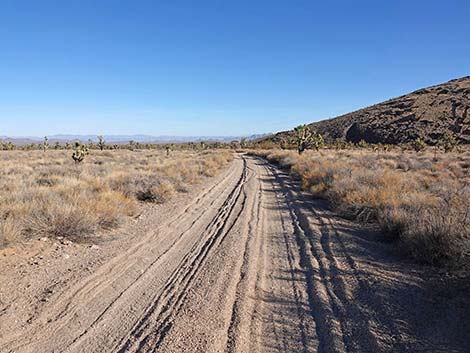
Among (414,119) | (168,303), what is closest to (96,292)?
(168,303)

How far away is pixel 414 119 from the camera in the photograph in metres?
89.2

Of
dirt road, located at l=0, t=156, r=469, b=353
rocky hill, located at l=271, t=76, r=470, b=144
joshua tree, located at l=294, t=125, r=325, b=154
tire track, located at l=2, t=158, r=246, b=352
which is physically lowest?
dirt road, located at l=0, t=156, r=469, b=353

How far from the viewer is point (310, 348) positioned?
13.7 feet

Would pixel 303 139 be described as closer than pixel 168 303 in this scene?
No

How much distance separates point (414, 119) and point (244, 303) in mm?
97204

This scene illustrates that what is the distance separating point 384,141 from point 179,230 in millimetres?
88296

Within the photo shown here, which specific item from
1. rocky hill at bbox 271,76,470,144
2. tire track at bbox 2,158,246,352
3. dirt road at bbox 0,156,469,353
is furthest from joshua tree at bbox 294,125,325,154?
tire track at bbox 2,158,246,352

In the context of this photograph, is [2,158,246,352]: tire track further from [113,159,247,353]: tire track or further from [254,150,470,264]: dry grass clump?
[254,150,470,264]: dry grass clump

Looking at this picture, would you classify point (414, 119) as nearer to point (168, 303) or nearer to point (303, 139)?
point (303, 139)

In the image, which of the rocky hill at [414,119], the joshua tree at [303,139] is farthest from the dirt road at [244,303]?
the rocky hill at [414,119]

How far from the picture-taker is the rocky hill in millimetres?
79750

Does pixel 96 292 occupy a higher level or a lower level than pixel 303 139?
lower

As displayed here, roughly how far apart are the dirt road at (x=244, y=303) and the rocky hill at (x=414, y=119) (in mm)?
76615

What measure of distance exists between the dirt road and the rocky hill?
7662 cm
